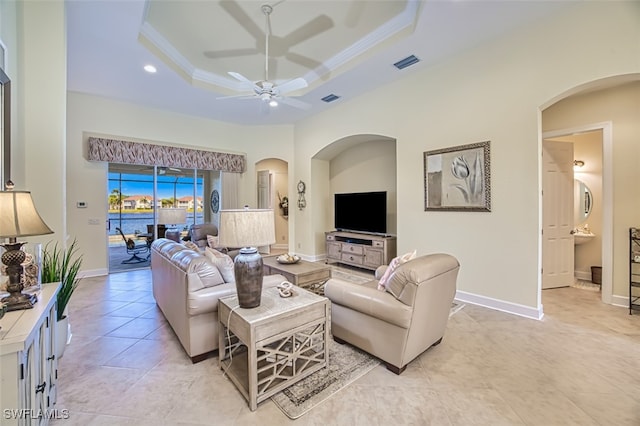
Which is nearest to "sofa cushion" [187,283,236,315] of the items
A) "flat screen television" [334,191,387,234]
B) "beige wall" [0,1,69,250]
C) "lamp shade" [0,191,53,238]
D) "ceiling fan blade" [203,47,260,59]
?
"lamp shade" [0,191,53,238]

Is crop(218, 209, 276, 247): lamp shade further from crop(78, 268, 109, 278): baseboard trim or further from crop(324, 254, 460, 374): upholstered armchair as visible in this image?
crop(78, 268, 109, 278): baseboard trim

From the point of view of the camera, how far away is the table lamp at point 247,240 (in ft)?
6.21

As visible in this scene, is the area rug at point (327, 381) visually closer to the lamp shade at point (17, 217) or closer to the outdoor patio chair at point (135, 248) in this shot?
the lamp shade at point (17, 217)

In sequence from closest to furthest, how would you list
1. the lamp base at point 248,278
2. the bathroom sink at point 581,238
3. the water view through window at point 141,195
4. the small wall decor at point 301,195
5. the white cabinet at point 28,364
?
the white cabinet at point 28,364, the lamp base at point 248,278, the bathroom sink at point 581,238, the water view through window at point 141,195, the small wall decor at point 301,195

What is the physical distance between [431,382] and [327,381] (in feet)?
2.66

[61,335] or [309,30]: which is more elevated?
[309,30]

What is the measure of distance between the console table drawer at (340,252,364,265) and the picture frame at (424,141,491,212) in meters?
1.78

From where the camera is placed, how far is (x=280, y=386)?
1.99m

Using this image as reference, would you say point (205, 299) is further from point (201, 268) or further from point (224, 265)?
point (224, 265)

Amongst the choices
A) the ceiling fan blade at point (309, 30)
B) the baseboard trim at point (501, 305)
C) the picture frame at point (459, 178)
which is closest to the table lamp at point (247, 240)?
the ceiling fan blade at point (309, 30)

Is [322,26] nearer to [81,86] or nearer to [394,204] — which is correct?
[394,204]

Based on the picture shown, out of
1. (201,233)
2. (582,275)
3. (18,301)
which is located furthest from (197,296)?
(582,275)

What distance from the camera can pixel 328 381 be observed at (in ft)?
6.94

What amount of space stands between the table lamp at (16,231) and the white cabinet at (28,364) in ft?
0.27
